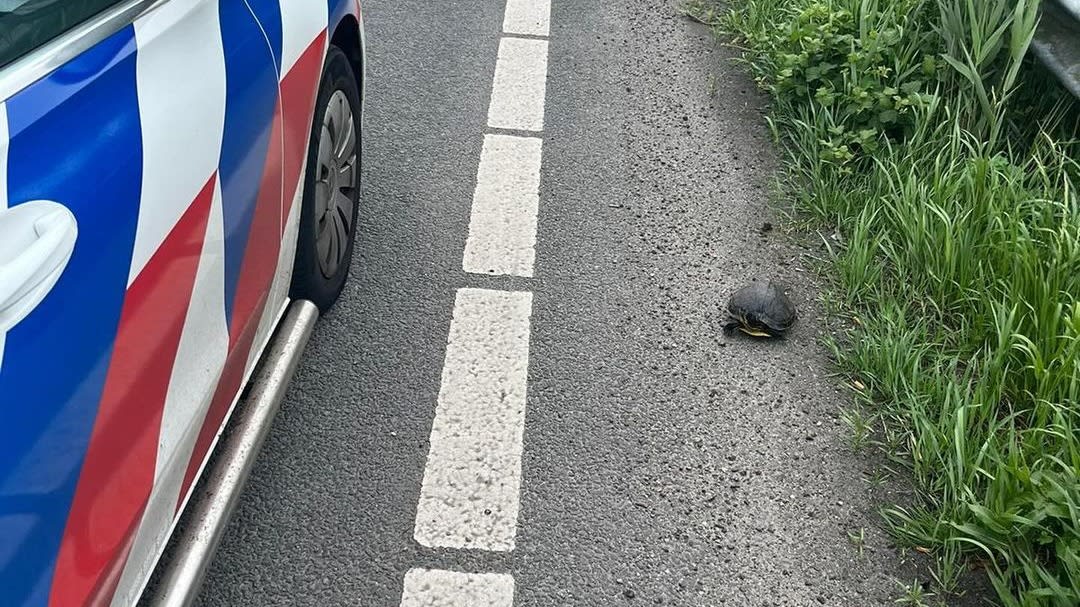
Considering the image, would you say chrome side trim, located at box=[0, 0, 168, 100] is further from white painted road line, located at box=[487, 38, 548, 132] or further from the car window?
white painted road line, located at box=[487, 38, 548, 132]

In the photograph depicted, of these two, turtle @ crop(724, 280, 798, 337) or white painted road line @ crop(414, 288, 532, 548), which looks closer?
white painted road line @ crop(414, 288, 532, 548)

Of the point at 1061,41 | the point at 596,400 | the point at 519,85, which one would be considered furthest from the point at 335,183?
the point at 1061,41

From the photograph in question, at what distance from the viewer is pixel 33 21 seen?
1388 millimetres

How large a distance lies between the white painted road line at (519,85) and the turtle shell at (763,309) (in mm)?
1467

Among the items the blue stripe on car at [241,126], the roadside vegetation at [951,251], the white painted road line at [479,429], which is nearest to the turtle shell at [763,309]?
the roadside vegetation at [951,251]

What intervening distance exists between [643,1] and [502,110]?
1768 millimetres

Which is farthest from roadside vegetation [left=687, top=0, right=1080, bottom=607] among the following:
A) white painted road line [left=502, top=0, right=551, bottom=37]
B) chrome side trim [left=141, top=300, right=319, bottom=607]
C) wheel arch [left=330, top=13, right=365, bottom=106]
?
wheel arch [left=330, top=13, right=365, bottom=106]

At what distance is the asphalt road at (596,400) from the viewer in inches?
90.4

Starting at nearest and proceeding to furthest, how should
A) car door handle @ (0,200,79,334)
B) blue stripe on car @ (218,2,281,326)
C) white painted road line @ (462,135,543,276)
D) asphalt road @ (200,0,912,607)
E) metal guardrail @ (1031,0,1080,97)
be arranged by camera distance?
car door handle @ (0,200,79,334)
blue stripe on car @ (218,2,281,326)
asphalt road @ (200,0,912,607)
metal guardrail @ (1031,0,1080,97)
white painted road line @ (462,135,543,276)

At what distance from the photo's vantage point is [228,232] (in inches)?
73.6

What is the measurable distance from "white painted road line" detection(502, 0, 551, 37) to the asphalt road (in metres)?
0.87

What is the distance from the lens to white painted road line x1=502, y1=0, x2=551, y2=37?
509 cm

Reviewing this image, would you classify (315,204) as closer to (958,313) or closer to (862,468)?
(862,468)

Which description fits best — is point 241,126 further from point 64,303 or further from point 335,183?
point 335,183
